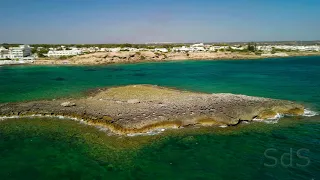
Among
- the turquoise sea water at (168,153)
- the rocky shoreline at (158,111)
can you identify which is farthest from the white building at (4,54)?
the turquoise sea water at (168,153)

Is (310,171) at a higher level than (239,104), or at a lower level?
lower

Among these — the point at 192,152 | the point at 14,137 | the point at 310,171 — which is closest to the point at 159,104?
the point at 192,152

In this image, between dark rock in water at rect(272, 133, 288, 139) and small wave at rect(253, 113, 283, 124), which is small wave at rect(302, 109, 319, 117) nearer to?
small wave at rect(253, 113, 283, 124)

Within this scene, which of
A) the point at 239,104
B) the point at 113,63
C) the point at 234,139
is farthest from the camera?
the point at 113,63

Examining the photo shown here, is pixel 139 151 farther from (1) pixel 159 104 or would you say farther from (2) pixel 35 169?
(1) pixel 159 104

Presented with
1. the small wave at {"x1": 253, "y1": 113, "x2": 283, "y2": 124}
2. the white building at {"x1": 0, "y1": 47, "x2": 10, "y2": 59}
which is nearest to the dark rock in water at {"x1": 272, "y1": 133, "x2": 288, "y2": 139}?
the small wave at {"x1": 253, "y1": 113, "x2": 283, "y2": 124}

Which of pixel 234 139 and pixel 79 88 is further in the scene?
pixel 79 88

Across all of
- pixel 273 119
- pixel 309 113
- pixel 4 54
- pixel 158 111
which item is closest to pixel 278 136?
pixel 273 119

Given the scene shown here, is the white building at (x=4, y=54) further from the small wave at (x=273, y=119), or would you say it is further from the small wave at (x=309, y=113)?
the small wave at (x=309, y=113)
